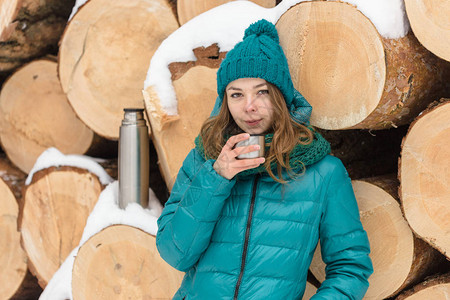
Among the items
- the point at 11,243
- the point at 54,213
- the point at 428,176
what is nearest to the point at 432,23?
the point at 428,176

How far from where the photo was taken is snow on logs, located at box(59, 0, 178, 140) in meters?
2.06

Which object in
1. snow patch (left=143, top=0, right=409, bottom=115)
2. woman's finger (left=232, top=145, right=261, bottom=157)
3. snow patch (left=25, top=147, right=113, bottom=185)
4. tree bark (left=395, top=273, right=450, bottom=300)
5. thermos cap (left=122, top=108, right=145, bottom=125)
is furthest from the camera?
snow patch (left=25, top=147, right=113, bottom=185)

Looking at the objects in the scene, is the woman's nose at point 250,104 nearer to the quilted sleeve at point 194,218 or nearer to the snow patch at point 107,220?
the quilted sleeve at point 194,218

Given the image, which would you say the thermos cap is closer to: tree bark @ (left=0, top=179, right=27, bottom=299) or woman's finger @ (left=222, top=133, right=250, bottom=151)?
woman's finger @ (left=222, top=133, right=250, bottom=151)

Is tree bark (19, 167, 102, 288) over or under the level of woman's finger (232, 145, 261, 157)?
under

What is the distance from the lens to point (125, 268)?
194 centimetres

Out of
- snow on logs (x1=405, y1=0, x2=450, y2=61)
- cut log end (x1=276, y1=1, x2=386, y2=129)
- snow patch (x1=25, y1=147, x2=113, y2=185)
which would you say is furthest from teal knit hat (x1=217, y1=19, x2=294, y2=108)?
snow patch (x1=25, y1=147, x2=113, y2=185)

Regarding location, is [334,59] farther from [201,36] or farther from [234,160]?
[201,36]

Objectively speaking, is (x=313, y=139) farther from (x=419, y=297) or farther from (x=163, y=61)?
(x=163, y=61)

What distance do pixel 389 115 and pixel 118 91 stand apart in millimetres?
1141

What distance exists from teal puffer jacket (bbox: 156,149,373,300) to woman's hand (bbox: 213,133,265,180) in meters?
0.03

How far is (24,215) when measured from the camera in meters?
2.35

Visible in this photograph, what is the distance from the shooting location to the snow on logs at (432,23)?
4.23 ft

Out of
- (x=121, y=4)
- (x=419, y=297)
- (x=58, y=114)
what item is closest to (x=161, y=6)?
(x=121, y=4)
